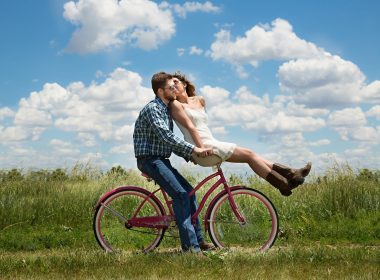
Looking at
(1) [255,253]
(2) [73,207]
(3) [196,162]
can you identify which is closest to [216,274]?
(1) [255,253]

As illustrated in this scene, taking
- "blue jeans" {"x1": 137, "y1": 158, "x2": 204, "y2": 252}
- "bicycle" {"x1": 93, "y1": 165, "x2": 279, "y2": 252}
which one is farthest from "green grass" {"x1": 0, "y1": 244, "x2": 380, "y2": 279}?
"bicycle" {"x1": 93, "y1": 165, "x2": 279, "y2": 252}

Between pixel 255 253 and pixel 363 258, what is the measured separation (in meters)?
1.32

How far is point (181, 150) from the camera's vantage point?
720cm

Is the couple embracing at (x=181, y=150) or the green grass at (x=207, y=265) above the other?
the couple embracing at (x=181, y=150)

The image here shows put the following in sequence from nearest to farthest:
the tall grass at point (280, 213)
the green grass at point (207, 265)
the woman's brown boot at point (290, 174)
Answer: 1. the green grass at point (207, 265)
2. the woman's brown boot at point (290, 174)
3. the tall grass at point (280, 213)

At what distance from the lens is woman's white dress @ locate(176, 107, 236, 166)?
7.21 metres

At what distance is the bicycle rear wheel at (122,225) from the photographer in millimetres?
7785

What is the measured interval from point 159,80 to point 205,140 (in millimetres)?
1007

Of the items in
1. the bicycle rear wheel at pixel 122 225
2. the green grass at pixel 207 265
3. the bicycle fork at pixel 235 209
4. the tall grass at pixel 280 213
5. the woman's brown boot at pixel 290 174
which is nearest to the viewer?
the green grass at pixel 207 265

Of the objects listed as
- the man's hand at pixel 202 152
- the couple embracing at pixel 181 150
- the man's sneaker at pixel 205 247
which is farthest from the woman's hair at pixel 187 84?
the man's sneaker at pixel 205 247

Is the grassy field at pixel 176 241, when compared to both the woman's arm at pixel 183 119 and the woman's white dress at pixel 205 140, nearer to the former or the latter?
the woman's white dress at pixel 205 140

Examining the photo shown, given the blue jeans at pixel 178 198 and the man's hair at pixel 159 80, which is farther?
the man's hair at pixel 159 80

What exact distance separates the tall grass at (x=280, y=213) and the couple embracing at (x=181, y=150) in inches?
107

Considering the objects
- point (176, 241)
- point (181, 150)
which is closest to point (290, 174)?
point (181, 150)
